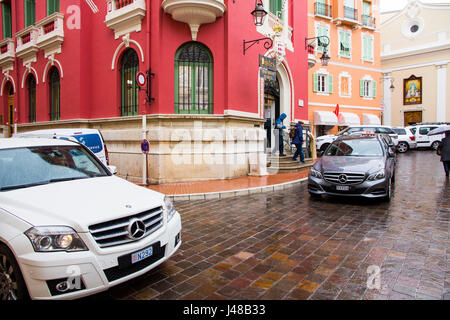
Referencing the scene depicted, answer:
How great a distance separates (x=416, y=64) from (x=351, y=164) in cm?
3163

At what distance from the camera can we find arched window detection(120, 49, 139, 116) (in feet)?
37.0

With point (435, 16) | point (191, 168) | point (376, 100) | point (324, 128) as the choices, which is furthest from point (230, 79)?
point (435, 16)

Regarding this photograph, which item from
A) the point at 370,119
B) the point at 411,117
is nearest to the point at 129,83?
the point at 370,119

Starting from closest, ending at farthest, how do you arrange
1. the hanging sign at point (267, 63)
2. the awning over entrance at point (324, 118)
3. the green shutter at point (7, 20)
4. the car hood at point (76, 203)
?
the car hood at point (76, 203), the hanging sign at point (267, 63), the green shutter at point (7, 20), the awning over entrance at point (324, 118)

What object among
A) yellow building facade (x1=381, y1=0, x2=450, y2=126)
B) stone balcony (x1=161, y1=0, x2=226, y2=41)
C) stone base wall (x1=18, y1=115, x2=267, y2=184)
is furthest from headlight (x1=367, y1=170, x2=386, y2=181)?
yellow building facade (x1=381, y1=0, x2=450, y2=126)

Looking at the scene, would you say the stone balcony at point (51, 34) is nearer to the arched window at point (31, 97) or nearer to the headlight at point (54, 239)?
the arched window at point (31, 97)

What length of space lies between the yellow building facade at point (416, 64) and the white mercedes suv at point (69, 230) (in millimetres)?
33340

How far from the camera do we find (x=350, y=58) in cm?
2872

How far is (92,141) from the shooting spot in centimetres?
804

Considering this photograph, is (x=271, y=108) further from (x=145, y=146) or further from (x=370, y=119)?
(x=370, y=119)

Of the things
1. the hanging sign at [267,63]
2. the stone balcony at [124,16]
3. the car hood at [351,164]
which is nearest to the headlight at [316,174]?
the car hood at [351,164]

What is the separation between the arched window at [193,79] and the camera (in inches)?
418

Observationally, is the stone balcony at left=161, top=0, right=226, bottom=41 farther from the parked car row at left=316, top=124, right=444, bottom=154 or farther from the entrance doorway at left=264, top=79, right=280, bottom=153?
the parked car row at left=316, top=124, right=444, bottom=154

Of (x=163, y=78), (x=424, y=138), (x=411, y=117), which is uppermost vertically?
(x=411, y=117)
